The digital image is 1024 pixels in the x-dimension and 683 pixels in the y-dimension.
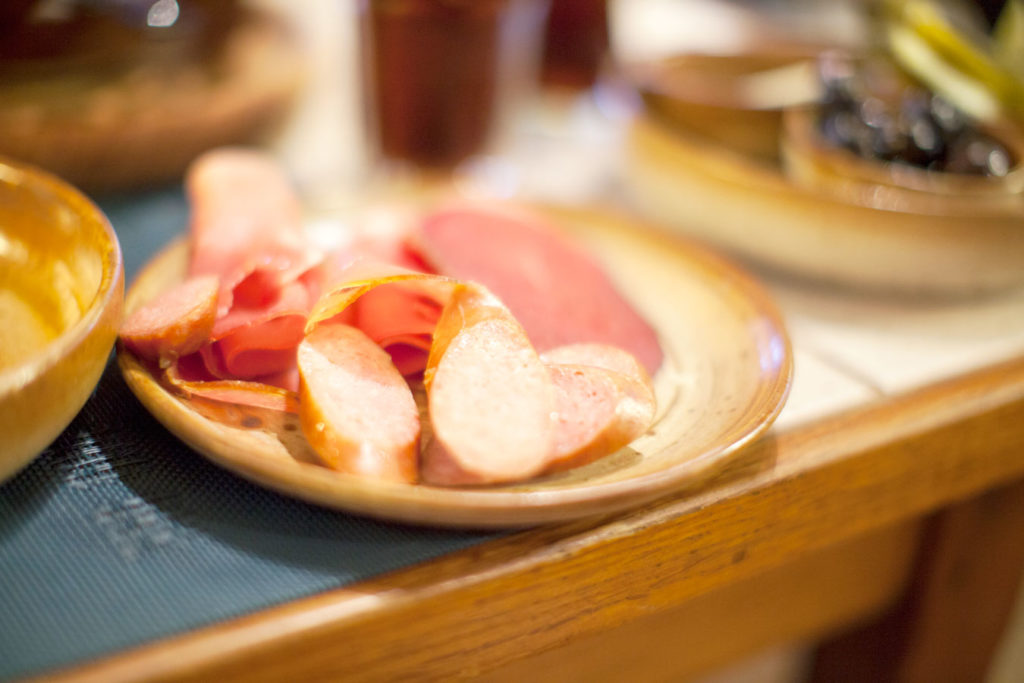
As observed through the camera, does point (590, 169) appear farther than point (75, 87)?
Yes

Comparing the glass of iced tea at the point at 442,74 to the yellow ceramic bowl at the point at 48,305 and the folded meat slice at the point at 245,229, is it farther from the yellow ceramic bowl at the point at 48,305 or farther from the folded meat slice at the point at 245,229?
the yellow ceramic bowl at the point at 48,305

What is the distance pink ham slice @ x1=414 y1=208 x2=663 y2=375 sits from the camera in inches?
23.5

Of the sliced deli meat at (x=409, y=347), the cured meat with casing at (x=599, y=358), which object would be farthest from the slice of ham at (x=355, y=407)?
the cured meat with casing at (x=599, y=358)

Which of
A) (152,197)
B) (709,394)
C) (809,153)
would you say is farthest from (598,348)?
(152,197)

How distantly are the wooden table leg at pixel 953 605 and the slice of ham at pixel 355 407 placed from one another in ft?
1.91

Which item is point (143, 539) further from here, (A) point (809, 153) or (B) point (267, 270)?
(A) point (809, 153)

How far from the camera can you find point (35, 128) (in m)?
0.78

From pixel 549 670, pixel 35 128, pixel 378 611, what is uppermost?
pixel 35 128

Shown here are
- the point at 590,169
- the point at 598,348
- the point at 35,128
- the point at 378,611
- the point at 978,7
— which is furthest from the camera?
the point at 978,7

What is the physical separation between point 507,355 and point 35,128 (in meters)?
0.60

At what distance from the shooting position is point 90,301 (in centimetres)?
49

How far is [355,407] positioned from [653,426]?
205 mm

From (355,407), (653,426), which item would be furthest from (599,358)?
(355,407)

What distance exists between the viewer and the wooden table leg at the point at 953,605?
78 centimetres
